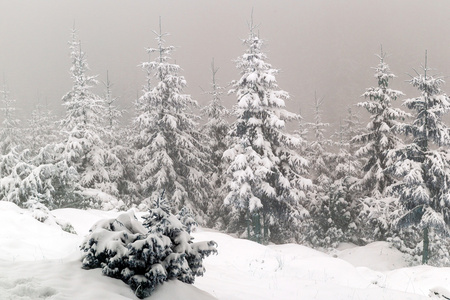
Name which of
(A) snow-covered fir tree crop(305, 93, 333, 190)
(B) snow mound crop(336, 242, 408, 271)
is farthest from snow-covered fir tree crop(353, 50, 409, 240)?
(A) snow-covered fir tree crop(305, 93, 333, 190)

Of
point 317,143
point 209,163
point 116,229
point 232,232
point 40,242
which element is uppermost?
point 317,143

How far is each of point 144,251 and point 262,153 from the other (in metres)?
17.1

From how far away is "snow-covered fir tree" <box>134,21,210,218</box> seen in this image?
2292 cm

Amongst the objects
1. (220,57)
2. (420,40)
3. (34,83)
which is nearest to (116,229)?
(34,83)

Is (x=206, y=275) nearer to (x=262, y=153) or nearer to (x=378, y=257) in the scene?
(x=262, y=153)

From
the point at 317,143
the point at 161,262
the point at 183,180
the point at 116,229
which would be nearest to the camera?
the point at 161,262

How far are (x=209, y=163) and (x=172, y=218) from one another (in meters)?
22.3

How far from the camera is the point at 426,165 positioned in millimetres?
17938

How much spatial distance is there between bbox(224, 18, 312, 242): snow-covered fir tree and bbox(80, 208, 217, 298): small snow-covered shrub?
1436 cm

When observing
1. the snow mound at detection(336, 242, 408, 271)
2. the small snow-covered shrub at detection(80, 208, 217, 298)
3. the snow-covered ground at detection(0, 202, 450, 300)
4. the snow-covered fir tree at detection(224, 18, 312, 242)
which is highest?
the snow-covered fir tree at detection(224, 18, 312, 242)

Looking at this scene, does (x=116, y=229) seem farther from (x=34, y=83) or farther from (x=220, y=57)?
(x=220, y=57)

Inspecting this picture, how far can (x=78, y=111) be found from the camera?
22.6 metres

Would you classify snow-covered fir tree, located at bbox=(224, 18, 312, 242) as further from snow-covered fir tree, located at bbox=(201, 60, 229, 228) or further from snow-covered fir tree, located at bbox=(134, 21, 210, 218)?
snow-covered fir tree, located at bbox=(201, 60, 229, 228)

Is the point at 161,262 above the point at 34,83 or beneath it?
beneath
